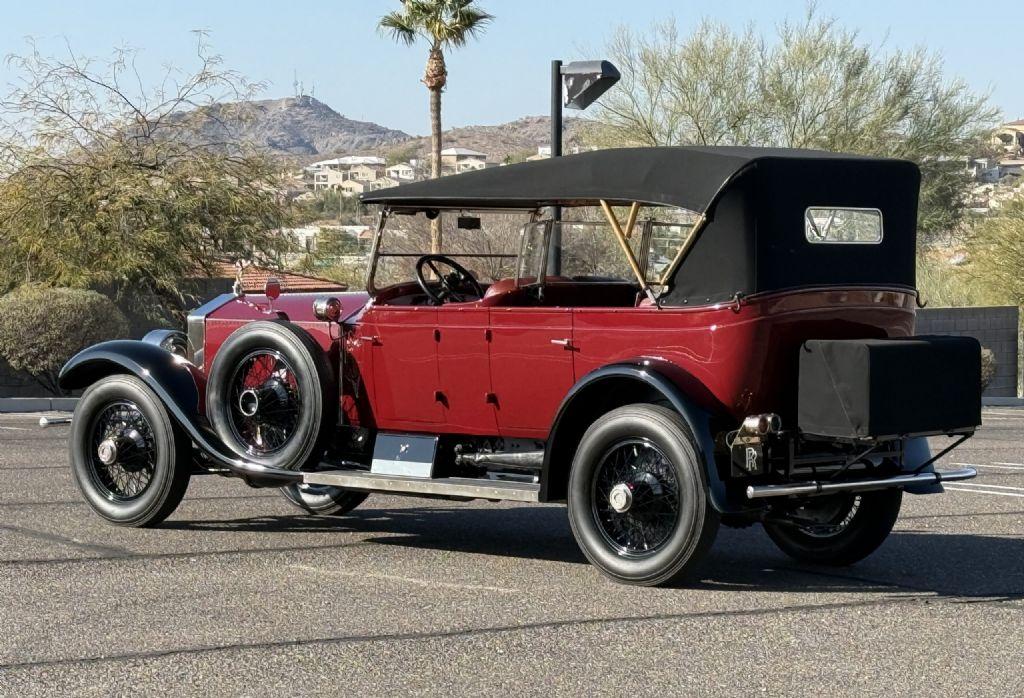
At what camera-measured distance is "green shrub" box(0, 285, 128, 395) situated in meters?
20.9

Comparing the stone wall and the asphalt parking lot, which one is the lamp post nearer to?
the asphalt parking lot

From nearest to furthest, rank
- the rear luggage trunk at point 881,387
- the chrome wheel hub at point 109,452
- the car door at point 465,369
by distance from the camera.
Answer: the rear luggage trunk at point 881,387 → the car door at point 465,369 → the chrome wheel hub at point 109,452

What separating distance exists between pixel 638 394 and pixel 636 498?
0.58 metres

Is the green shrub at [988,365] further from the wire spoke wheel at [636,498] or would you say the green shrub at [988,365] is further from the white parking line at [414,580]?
the white parking line at [414,580]

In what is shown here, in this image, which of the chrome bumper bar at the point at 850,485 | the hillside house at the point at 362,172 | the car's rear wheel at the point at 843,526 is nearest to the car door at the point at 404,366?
the car's rear wheel at the point at 843,526

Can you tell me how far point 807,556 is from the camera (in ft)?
28.0

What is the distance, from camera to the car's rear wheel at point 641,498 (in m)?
7.36

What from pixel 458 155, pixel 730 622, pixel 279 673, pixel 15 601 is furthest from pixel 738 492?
pixel 458 155

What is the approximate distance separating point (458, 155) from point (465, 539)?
162 metres

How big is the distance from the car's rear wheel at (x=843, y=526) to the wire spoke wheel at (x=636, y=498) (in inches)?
36.3

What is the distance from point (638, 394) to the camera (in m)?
7.94

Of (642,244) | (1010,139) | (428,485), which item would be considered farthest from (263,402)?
(1010,139)

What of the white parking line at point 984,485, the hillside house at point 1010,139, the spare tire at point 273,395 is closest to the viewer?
the spare tire at point 273,395

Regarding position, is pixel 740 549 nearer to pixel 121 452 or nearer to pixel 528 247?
pixel 528 247
